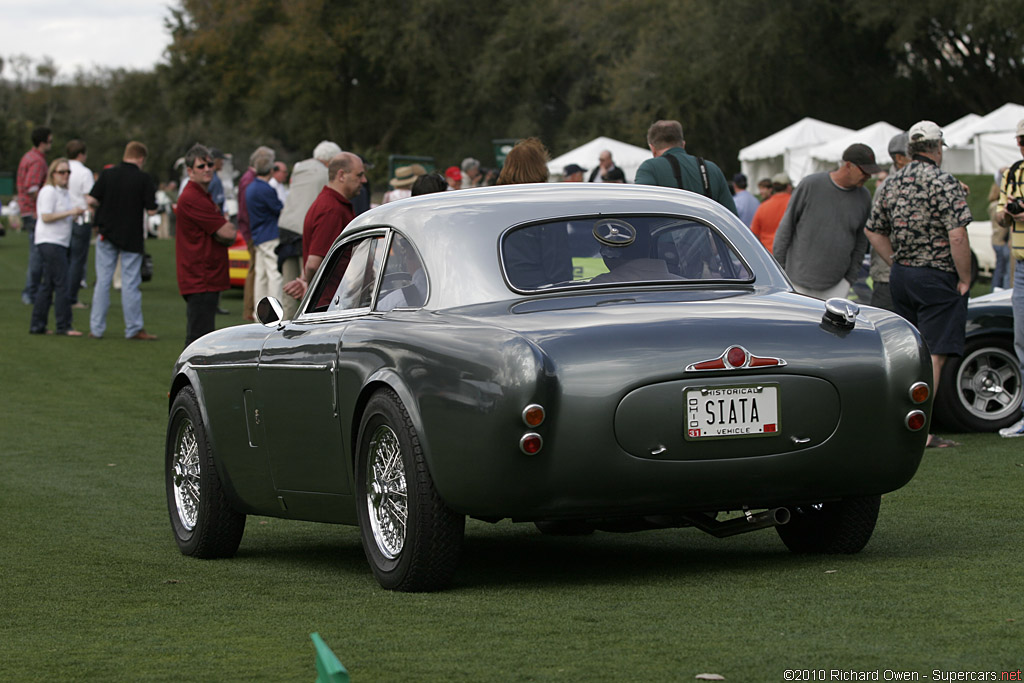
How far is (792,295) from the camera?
21.1 ft

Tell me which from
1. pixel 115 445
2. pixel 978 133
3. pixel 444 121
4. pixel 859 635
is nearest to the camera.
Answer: pixel 859 635

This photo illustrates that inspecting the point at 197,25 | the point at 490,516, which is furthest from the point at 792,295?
the point at 197,25

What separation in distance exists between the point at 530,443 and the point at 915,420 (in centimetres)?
149

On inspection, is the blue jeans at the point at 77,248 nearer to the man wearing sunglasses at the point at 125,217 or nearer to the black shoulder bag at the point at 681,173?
the man wearing sunglasses at the point at 125,217

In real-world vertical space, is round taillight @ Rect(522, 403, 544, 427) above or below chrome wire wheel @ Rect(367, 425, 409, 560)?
above

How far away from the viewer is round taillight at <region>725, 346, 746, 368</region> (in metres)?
5.62

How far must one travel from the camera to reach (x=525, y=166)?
33.6 ft

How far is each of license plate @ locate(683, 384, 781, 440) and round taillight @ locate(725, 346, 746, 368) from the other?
0.08 m

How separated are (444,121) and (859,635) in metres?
66.0

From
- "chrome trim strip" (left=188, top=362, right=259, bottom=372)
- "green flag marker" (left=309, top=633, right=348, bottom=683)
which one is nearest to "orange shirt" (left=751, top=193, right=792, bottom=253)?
"chrome trim strip" (left=188, top=362, right=259, bottom=372)

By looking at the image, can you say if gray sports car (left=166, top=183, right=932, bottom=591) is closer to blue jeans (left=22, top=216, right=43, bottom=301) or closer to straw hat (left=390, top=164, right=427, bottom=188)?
straw hat (left=390, top=164, right=427, bottom=188)

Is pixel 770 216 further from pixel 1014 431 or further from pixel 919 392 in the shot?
pixel 919 392

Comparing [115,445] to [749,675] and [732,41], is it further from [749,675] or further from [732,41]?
[732,41]

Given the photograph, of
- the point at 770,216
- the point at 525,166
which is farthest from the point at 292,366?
the point at 770,216
